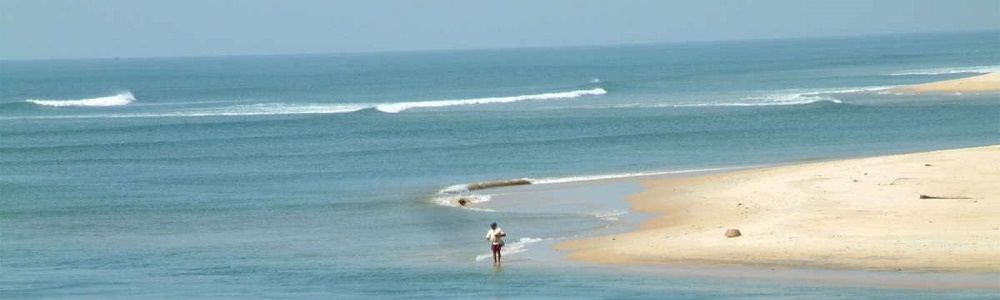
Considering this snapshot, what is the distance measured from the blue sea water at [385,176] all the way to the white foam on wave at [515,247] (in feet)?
0.32

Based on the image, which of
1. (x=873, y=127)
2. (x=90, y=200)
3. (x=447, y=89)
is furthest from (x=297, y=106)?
(x=90, y=200)

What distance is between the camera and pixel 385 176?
41781mm

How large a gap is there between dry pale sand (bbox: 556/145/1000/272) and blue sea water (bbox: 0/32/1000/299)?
51.2 inches

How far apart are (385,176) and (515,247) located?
1504 cm

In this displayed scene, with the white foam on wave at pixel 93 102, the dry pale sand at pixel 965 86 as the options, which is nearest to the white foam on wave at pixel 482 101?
the dry pale sand at pixel 965 86

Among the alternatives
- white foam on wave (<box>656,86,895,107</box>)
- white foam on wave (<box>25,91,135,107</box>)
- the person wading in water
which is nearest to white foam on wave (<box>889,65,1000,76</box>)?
white foam on wave (<box>656,86,895,107</box>)

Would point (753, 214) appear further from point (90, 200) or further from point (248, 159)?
point (248, 159)

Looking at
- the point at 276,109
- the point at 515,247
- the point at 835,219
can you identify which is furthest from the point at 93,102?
the point at 835,219

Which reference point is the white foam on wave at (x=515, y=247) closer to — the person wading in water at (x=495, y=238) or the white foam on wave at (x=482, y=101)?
the person wading in water at (x=495, y=238)

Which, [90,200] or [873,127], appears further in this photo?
[873,127]

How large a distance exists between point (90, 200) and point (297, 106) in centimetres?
4639

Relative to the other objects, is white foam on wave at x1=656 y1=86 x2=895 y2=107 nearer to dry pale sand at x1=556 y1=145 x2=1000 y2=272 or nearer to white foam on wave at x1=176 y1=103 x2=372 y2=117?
white foam on wave at x1=176 y1=103 x2=372 y2=117

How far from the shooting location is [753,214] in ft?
94.9

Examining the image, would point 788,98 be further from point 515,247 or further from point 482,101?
point 515,247
